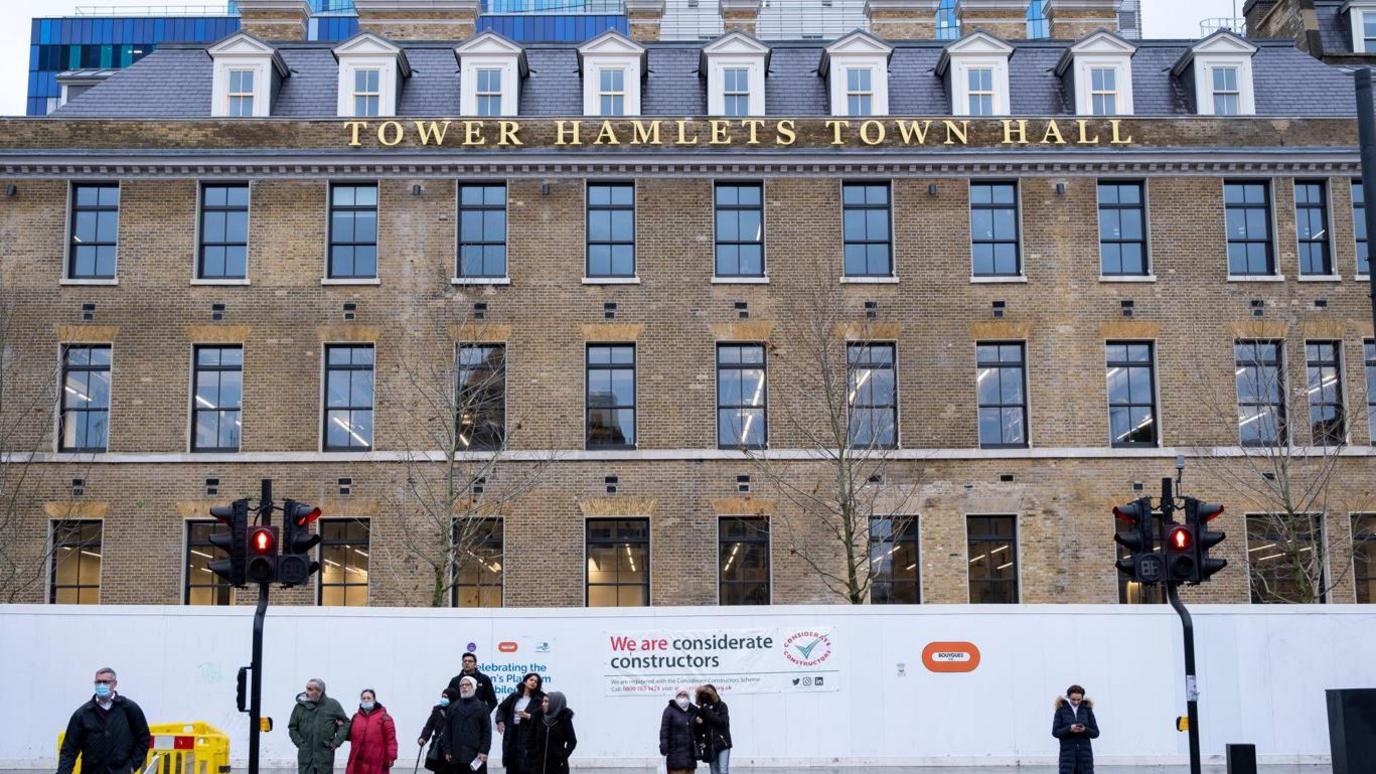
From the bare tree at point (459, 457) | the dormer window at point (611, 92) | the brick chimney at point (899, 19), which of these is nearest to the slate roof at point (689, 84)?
the dormer window at point (611, 92)

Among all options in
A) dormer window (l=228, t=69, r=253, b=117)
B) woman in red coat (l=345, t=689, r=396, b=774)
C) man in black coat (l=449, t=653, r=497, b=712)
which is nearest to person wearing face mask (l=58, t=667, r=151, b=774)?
woman in red coat (l=345, t=689, r=396, b=774)

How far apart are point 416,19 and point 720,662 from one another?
20.5 metres

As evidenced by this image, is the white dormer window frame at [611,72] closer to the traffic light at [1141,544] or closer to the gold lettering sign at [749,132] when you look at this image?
the gold lettering sign at [749,132]

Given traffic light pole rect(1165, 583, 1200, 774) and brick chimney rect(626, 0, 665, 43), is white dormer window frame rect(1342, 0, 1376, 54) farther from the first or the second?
traffic light pole rect(1165, 583, 1200, 774)

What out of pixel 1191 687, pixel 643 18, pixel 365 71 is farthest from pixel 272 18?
pixel 1191 687

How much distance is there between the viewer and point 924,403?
103 feet

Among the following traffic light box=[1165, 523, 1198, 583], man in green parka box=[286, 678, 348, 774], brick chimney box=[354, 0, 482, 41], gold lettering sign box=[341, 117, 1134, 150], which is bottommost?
man in green parka box=[286, 678, 348, 774]

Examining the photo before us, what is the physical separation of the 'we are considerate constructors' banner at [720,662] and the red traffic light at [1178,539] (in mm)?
6788

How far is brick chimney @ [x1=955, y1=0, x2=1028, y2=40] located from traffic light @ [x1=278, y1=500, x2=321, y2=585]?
2504cm

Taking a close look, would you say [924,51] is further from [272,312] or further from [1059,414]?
[272,312]

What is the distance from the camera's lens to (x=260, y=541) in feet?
56.0

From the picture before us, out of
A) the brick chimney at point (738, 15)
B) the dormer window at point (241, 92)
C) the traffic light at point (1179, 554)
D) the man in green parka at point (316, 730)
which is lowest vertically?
the man in green parka at point (316, 730)

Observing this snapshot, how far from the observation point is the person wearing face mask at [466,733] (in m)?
17.5

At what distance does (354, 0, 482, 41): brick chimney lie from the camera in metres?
37.0
